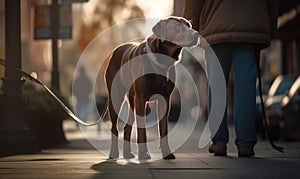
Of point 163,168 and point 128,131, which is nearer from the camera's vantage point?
point 163,168

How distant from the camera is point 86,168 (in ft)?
22.8

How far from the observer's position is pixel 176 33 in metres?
8.02

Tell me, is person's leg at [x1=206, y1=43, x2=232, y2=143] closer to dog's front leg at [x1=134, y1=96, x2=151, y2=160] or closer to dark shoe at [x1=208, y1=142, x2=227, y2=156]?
dark shoe at [x1=208, y1=142, x2=227, y2=156]

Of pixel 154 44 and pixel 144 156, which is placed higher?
pixel 154 44

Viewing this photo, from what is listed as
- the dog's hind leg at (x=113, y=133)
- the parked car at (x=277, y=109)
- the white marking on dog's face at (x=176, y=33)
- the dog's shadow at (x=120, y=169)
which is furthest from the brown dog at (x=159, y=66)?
the parked car at (x=277, y=109)

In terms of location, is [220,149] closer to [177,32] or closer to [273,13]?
[177,32]

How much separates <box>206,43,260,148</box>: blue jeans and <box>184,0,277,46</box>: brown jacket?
6.5 inches

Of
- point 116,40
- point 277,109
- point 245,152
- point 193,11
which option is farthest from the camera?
point 116,40

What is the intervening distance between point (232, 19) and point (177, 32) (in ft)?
2.33

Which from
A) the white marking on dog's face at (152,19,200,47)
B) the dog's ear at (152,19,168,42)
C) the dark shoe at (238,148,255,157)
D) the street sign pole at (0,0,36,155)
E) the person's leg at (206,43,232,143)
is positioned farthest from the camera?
the street sign pole at (0,0,36,155)

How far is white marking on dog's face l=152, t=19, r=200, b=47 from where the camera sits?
26.1ft

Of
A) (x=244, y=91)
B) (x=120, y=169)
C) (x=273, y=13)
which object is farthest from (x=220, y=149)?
(x=120, y=169)

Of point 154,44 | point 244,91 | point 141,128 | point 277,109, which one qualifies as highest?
point 154,44

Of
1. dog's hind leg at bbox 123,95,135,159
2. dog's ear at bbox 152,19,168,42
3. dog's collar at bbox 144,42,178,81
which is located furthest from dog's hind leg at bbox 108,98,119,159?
dog's ear at bbox 152,19,168,42
